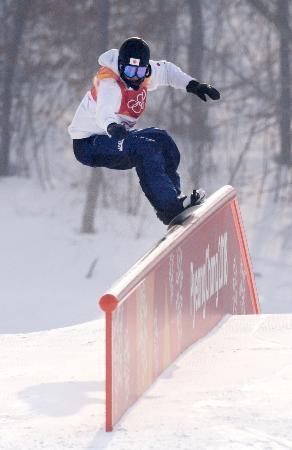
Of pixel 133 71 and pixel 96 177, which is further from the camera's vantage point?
pixel 96 177

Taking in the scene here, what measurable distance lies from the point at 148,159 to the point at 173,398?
1820 millimetres

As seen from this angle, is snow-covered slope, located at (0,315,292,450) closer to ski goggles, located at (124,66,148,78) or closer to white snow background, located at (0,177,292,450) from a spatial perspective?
white snow background, located at (0,177,292,450)

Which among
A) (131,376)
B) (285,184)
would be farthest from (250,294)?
(285,184)

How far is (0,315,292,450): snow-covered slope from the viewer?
4.81 m

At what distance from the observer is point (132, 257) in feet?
55.3

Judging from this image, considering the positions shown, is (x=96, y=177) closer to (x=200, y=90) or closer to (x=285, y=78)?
(x=285, y=78)

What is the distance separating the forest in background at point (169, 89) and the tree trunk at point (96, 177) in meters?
0.02

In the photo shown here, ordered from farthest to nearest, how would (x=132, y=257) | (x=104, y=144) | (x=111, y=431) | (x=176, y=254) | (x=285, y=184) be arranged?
(x=285, y=184) → (x=132, y=257) → (x=104, y=144) → (x=176, y=254) → (x=111, y=431)

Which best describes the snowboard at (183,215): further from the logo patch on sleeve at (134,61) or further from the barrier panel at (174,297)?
the logo patch on sleeve at (134,61)

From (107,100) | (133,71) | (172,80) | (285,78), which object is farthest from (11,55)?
(107,100)

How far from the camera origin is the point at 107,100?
6.63m

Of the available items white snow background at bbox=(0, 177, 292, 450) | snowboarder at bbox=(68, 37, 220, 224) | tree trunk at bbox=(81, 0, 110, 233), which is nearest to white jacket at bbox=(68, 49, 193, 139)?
snowboarder at bbox=(68, 37, 220, 224)

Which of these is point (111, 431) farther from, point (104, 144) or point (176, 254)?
point (104, 144)

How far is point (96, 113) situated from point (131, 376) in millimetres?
1735
